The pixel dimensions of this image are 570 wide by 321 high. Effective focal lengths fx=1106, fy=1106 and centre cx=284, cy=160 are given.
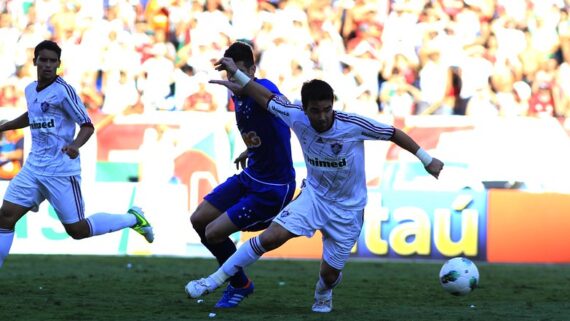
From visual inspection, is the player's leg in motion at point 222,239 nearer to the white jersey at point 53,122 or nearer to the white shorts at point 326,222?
the white shorts at point 326,222

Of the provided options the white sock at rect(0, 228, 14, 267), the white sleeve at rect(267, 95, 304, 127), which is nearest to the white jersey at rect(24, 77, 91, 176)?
the white sock at rect(0, 228, 14, 267)

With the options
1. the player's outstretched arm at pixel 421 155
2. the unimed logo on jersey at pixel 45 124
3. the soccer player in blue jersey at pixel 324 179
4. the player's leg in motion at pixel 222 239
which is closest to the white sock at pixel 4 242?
the unimed logo on jersey at pixel 45 124

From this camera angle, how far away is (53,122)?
31.6ft

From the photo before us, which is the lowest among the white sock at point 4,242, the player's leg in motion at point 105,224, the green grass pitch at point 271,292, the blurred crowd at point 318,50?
the green grass pitch at point 271,292

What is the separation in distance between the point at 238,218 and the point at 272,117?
85 cm

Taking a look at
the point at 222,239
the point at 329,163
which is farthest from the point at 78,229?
the point at 329,163

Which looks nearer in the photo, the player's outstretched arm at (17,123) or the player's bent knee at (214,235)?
the player's bent knee at (214,235)

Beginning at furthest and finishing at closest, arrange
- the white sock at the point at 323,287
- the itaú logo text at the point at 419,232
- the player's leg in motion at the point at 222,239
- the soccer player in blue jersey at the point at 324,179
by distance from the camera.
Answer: the itaú logo text at the point at 419,232 → the player's leg in motion at the point at 222,239 → the white sock at the point at 323,287 → the soccer player in blue jersey at the point at 324,179

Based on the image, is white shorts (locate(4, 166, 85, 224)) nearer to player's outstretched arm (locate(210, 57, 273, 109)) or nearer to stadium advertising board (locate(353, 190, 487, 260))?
player's outstretched arm (locate(210, 57, 273, 109))

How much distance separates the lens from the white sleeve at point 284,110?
26.7 feet

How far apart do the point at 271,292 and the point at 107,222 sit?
1726 mm

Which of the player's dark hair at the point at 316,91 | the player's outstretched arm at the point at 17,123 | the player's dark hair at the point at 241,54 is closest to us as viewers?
the player's dark hair at the point at 316,91

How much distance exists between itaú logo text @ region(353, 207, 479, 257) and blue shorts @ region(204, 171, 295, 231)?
6.63m

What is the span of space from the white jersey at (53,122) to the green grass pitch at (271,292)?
1.16 meters
